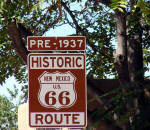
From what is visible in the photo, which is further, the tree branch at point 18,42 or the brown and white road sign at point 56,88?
the tree branch at point 18,42

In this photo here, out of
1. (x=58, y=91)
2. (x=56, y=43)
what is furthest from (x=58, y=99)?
(x=56, y=43)

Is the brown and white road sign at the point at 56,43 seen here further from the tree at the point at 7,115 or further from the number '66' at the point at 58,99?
the tree at the point at 7,115

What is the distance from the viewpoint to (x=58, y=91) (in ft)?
19.6

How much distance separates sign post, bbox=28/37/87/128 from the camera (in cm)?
591

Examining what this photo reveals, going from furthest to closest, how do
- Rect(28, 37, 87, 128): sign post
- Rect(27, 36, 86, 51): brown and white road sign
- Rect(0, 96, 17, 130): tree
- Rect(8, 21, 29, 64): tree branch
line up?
Rect(0, 96, 17, 130): tree → Rect(8, 21, 29, 64): tree branch → Rect(28, 37, 87, 128): sign post → Rect(27, 36, 86, 51): brown and white road sign

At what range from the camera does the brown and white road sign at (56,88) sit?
5.93m

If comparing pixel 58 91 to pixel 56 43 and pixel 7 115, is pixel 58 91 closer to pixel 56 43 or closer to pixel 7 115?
pixel 56 43

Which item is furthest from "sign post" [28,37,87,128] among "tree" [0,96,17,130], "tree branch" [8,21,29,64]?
"tree" [0,96,17,130]

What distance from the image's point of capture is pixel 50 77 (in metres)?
6.08

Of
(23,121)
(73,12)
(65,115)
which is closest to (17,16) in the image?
(73,12)

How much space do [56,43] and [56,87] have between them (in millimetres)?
563

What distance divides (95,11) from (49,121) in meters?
10.00

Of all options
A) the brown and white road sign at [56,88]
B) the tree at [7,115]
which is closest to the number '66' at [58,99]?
the brown and white road sign at [56,88]

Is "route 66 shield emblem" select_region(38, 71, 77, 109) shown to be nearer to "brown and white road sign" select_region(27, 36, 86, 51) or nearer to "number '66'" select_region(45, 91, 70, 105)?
"number '66'" select_region(45, 91, 70, 105)
